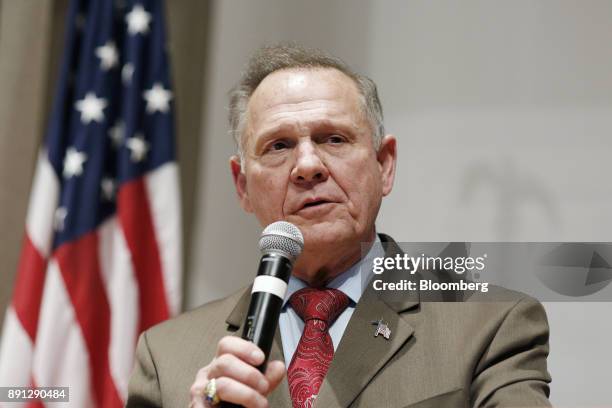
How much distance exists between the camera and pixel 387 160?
94.4 inches

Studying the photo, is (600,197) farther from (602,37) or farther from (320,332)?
(320,332)

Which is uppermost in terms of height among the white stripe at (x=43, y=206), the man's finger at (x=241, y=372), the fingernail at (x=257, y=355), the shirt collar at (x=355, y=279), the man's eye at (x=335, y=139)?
the white stripe at (x=43, y=206)

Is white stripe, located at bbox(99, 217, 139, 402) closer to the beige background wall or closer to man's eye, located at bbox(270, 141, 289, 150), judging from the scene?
the beige background wall

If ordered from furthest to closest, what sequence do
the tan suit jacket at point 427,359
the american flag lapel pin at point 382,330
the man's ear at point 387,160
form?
the man's ear at point 387,160
the american flag lapel pin at point 382,330
the tan suit jacket at point 427,359

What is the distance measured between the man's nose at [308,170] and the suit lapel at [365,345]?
0.26 meters

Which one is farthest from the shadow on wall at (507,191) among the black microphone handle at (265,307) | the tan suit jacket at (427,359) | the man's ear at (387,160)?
the black microphone handle at (265,307)

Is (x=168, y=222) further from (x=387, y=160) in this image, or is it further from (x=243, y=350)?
(x=243, y=350)

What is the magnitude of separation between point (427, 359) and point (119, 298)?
1.67 metres

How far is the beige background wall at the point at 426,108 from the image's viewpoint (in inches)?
118

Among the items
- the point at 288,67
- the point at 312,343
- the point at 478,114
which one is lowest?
the point at 312,343

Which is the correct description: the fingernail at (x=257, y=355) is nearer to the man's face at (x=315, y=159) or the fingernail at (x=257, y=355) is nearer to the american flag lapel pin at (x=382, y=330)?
the american flag lapel pin at (x=382, y=330)

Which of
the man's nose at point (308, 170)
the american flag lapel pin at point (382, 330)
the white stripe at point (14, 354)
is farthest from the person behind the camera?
the white stripe at point (14, 354)

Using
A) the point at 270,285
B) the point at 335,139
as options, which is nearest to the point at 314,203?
the point at 335,139

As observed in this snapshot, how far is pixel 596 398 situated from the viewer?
2.32 metres
